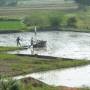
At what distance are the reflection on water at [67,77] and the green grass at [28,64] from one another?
717mm

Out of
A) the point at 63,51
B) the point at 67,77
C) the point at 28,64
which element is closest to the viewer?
the point at 67,77

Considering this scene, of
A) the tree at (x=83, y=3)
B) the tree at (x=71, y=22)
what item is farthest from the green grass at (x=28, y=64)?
the tree at (x=83, y=3)

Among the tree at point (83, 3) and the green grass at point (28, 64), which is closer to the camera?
the green grass at point (28, 64)

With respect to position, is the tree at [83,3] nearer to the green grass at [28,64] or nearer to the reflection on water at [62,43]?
the reflection on water at [62,43]

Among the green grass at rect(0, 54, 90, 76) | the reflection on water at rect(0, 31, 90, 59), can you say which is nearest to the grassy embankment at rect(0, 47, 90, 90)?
the green grass at rect(0, 54, 90, 76)

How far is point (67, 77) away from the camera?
24.1 m

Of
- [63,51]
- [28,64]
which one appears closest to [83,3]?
[63,51]

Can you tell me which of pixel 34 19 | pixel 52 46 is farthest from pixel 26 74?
pixel 34 19

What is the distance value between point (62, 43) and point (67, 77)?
15461 mm

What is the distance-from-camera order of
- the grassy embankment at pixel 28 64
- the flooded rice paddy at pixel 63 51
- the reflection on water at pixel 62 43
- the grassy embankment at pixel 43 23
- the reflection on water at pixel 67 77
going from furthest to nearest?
the grassy embankment at pixel 43 23 → the reflection on water at pixel 62 43 → the grassy embankment at pixel 28 64 → the flooded rice paddy at pixel 63 51 → the reflection on water at pixel 67 77

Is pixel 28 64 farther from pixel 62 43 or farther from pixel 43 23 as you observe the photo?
pixel 43 23

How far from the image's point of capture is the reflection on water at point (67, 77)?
22431 millimetres

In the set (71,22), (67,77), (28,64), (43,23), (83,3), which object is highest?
(67,77)

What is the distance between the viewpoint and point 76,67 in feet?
89.2
